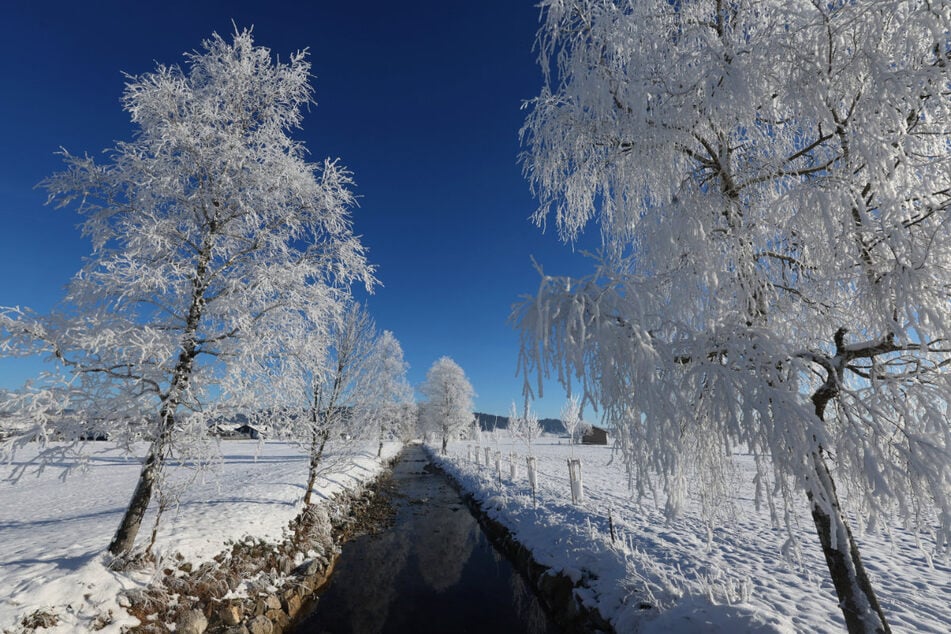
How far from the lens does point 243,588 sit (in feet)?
19.9

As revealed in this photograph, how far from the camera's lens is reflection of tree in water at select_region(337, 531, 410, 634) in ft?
21.5

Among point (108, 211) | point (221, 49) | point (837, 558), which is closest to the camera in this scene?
point (837, 558)

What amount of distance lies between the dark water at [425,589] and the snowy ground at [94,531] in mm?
1962

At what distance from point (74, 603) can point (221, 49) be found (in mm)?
8352

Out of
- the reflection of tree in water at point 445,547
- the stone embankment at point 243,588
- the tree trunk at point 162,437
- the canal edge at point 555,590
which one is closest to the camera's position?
the stone embankment at point 243,588

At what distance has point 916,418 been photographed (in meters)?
3.06

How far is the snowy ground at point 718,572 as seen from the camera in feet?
14.3

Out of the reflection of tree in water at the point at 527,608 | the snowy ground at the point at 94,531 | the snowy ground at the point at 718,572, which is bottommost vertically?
the reflection of tree in water at the point at 527,608

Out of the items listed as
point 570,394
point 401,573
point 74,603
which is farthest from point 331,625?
point 570,394

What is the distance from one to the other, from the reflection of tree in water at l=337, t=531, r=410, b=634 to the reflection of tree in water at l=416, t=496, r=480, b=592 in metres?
0.58

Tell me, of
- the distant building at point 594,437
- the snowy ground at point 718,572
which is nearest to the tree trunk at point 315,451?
the snowy ground at point 718,572

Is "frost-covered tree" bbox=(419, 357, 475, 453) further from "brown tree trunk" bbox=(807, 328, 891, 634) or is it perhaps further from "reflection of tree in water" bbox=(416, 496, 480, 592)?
"brown tree trunk" bbox=(807, 328, 891, 634)

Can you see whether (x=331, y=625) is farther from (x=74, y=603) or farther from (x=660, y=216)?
(x=660, y=216)

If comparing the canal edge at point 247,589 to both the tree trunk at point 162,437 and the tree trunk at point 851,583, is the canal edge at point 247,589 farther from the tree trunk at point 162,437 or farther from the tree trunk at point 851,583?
the tree trunk at point 851,583
